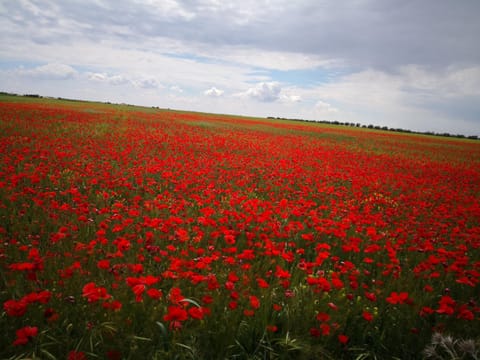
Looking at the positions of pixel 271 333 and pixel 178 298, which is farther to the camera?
pixel 271 333

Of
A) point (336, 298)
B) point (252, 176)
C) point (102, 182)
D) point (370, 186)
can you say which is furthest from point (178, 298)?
point (370, 186)

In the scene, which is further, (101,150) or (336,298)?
(101,150)

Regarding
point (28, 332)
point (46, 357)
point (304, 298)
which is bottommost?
point (46, 357)

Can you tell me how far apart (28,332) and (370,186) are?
30.1ft

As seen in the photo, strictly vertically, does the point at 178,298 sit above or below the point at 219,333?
above

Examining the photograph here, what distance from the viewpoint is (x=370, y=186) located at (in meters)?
9.09

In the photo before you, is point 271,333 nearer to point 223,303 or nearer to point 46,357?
point 223,303

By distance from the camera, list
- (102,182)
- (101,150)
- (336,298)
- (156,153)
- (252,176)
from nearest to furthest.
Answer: (336,298), (102,182), (252,176), (101,150), (156,153)

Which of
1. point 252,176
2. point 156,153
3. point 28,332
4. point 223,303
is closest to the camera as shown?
point 28,332

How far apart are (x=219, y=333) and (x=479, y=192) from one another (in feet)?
37.2

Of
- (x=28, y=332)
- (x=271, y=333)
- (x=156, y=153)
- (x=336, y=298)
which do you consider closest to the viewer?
(x=28, y=332)

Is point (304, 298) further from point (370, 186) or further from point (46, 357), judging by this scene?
point (370, 186)

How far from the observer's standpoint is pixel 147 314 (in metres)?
2.43

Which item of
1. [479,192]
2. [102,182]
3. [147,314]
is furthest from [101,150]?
[479,192]
